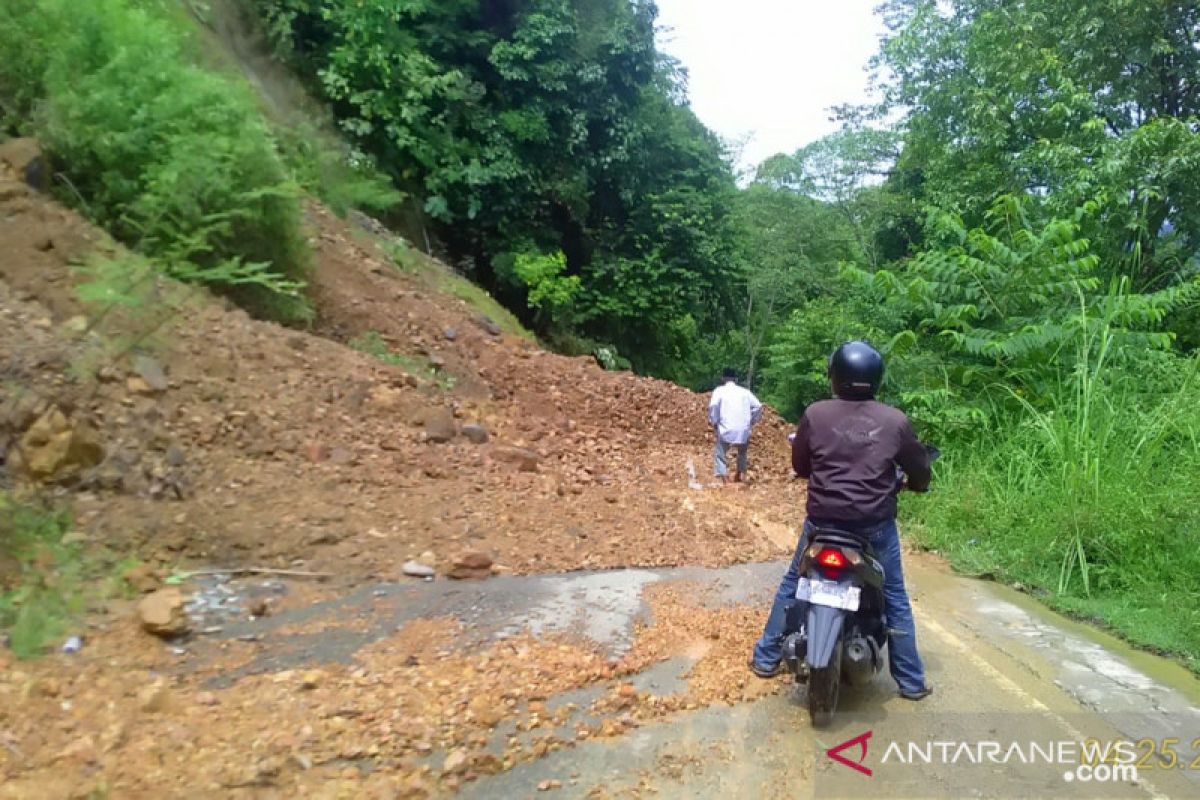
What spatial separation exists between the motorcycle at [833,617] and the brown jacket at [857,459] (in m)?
0.10

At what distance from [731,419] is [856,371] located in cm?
694

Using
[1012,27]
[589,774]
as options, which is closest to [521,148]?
[1012,27]

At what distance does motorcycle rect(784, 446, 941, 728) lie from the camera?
4.01 meters

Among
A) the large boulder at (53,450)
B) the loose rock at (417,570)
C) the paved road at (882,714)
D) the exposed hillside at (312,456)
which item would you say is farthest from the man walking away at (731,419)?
the large boulder at (53,450)

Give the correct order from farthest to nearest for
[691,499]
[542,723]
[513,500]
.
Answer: [691,499] < [513,500] < [542,723]

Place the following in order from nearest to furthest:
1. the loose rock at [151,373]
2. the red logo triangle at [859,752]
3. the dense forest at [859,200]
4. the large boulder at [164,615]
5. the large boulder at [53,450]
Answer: the red logo triangle at [859,752] → the large boulder at [164,615] → the large boulder at [53,450] → the loose rock at [151,373] → the dense forest at [859,200]

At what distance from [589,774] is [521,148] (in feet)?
53.3

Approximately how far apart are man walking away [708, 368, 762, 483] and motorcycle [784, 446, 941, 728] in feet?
22.6

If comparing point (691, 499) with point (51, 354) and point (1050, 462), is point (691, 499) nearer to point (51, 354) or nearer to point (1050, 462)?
point (1050, 462)

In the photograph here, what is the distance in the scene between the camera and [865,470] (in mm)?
4297

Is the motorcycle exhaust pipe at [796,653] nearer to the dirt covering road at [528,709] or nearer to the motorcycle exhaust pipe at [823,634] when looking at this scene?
the motorcycle exhaust pipe at [823,634]

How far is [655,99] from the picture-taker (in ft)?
64.9

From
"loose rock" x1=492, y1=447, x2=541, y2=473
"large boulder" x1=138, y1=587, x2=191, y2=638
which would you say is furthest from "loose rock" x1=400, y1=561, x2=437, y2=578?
"loose rock" x1=492, y1=447, x2=541, y2=473

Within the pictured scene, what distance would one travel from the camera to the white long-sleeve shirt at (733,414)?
37.1ft
